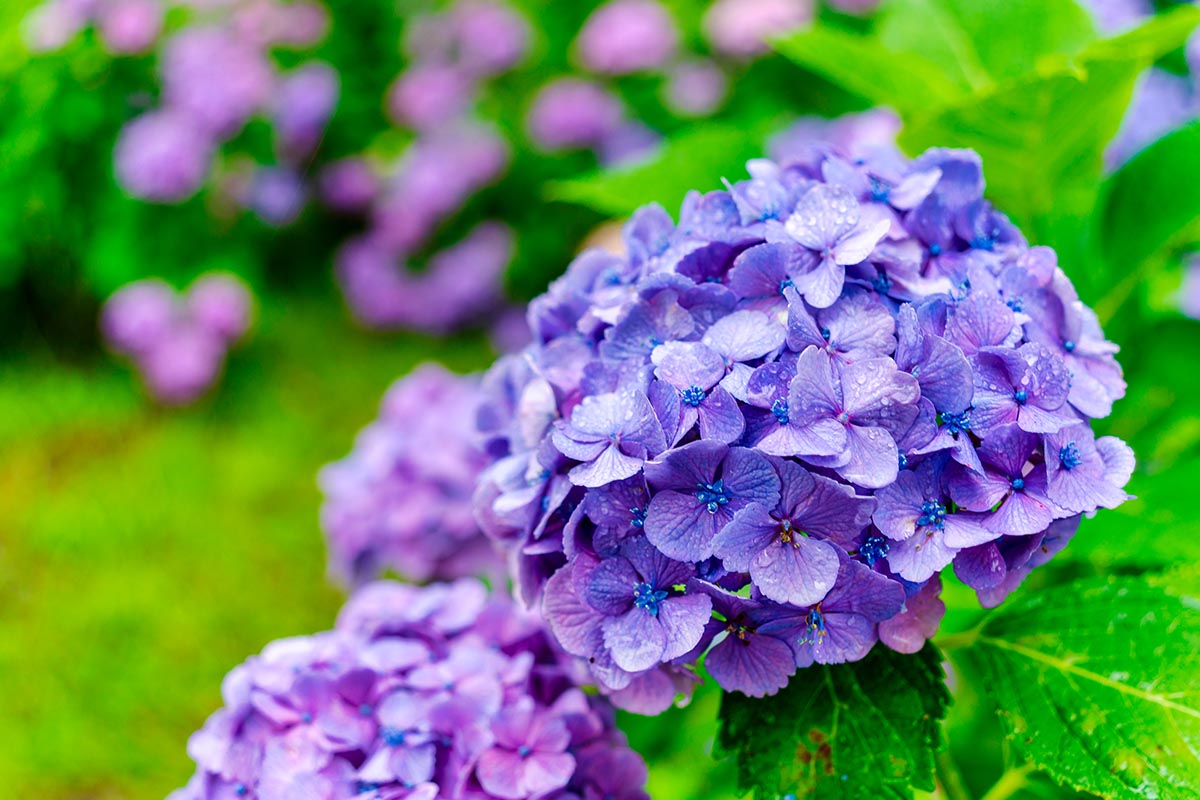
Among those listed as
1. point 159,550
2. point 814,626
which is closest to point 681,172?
point 814,626

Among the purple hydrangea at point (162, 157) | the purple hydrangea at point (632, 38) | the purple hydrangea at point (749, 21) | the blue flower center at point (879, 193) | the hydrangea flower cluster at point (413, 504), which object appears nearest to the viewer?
Result: the blue flower center at point (879, 193)

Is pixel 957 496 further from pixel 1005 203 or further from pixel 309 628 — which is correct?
pixel 309 628

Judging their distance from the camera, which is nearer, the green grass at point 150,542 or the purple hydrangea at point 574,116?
the green grass at point 150,542

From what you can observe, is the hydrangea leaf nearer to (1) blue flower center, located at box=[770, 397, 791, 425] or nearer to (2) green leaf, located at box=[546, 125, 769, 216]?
(2) green leaf, located at box=[546, 125, 769, 216]

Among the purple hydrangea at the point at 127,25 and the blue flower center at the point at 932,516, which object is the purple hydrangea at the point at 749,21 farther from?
the blue flower center at the point at 932,516

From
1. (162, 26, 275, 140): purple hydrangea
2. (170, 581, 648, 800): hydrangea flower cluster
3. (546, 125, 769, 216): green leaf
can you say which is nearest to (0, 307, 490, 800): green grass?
(162, 26, 275, 140): purple hydrangea

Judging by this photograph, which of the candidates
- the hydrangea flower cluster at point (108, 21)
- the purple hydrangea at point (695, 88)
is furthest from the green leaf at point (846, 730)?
the hydrangea flower cluster at point (108, 21)
